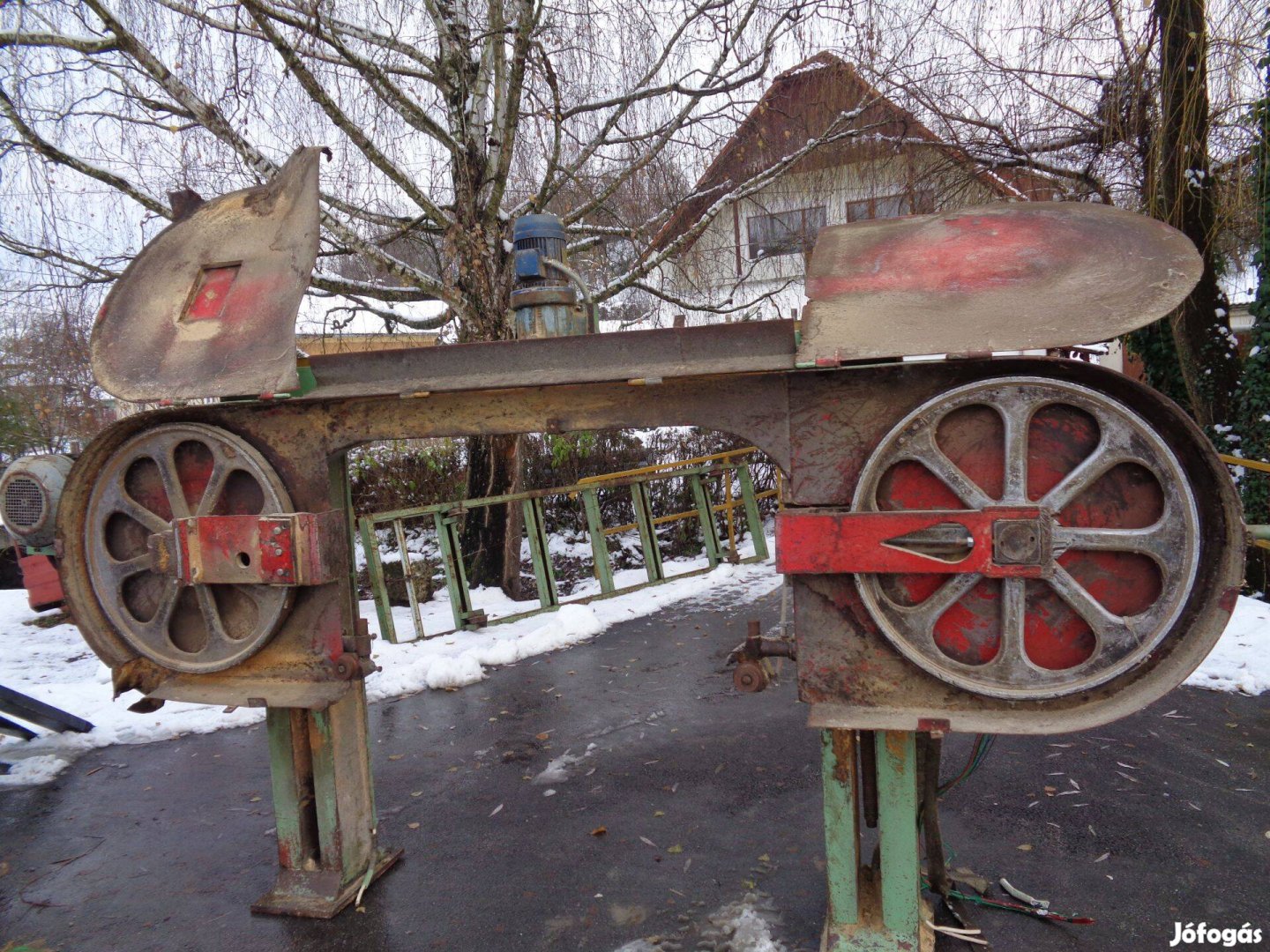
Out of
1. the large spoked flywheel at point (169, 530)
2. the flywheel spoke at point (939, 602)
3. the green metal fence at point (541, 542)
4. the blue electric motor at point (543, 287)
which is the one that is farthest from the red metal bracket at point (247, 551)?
the green metal fence at point (541, 542)

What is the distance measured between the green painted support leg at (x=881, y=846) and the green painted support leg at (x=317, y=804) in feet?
5.76

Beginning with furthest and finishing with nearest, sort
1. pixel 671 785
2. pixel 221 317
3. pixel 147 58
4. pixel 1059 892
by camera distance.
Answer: pixel 147 58, pixel 671 785, pixel 1059 892, pixel 221 317

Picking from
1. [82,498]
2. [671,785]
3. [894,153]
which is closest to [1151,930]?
[671,785]

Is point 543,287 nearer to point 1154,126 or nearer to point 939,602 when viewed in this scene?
point 939,602

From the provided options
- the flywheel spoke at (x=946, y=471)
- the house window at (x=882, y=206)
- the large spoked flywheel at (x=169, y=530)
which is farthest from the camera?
the house window at (x=882, y=206)

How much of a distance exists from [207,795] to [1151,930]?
420cm

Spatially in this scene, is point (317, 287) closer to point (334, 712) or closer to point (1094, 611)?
point (334, 712)

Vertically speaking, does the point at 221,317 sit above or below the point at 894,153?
below

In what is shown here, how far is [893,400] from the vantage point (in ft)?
7.16

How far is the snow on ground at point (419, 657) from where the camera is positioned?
16.2 ft

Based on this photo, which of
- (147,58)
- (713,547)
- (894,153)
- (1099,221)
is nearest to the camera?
(1099,221)

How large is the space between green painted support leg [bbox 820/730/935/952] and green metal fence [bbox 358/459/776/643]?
4.74m

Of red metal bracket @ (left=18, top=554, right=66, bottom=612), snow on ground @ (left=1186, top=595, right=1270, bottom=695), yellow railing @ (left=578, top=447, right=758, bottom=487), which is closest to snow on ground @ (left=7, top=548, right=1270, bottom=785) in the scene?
snow on ground @ (left=1186, top=595, right=1270, bottom=695)

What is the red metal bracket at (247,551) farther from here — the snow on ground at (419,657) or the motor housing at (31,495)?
the snow on ground at (419,657)
